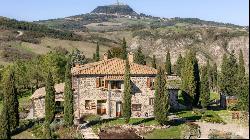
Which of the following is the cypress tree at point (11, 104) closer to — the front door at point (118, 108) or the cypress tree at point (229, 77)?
the front door at point (118, 108)

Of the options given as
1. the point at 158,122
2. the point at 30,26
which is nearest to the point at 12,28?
the point at 30,26

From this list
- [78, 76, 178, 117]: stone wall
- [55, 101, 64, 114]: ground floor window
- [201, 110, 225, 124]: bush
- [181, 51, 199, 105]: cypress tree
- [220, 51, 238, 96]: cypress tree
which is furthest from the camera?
[220, 51, 238, 96]: cypress tree

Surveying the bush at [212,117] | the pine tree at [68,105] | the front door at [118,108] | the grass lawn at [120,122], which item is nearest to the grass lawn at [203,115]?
the bush at [212,117]

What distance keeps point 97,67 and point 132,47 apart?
129823mm

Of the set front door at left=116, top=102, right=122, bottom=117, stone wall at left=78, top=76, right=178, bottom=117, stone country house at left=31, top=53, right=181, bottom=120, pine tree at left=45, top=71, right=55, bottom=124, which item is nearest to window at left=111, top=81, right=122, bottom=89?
stone country house at left=31, top=53, right=181, bottom=120

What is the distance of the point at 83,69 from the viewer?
182 feet

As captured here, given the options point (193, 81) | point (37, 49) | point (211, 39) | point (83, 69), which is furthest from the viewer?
point (211, 39)

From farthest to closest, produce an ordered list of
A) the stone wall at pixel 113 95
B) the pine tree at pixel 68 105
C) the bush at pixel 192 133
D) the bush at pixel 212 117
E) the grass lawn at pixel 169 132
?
the stone wall at pixel 113 95, the bush at pixel 212 117, the pine tree at pixel 68 105, the grass lawn at pixel 169 132, the bush at pixel 192 133

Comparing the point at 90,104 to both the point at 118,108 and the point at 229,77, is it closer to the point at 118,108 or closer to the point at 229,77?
the point at 118,108

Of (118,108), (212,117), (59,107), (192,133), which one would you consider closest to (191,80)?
(212,117)

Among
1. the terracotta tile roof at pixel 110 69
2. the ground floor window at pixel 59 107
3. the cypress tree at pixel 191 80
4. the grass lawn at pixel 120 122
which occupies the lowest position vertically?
the ground floor window at pixel 59 107

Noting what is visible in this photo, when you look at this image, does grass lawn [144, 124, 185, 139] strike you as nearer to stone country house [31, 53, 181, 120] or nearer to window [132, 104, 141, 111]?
stone country house [31, 53, 181, 120]

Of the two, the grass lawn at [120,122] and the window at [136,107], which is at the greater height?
the window at [136,107]

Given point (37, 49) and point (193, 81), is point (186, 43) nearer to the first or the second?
point (37, 49)
